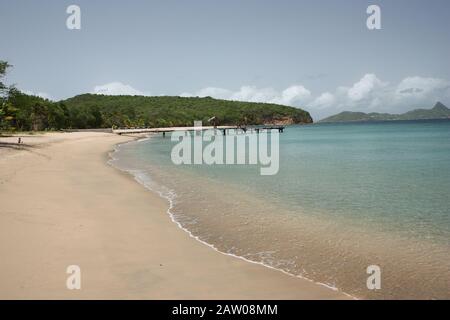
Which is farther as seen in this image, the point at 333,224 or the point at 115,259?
the point at 333,224

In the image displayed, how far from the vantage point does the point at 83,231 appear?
841cm

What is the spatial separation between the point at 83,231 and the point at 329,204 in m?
8.11

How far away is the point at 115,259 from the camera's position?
266 inches

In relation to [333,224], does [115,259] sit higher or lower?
higher

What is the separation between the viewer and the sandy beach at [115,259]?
5480 mm

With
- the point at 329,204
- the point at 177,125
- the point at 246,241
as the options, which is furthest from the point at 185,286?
the point at 177,125

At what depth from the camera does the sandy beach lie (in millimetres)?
5480

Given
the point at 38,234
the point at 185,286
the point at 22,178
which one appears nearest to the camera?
the point at 185,286

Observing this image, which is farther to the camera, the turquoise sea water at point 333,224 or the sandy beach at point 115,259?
the turquoise sea water at point 333,224

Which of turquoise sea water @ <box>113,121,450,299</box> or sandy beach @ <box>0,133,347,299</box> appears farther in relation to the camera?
turquoise sea water @ <box>113,121,450,299</box>

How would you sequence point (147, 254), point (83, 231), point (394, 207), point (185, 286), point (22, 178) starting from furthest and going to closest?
1. point (22, 178)
2. point (394, 207)
3. point (83, 231)
4. point (147, 254)
5. point (185, 286)
